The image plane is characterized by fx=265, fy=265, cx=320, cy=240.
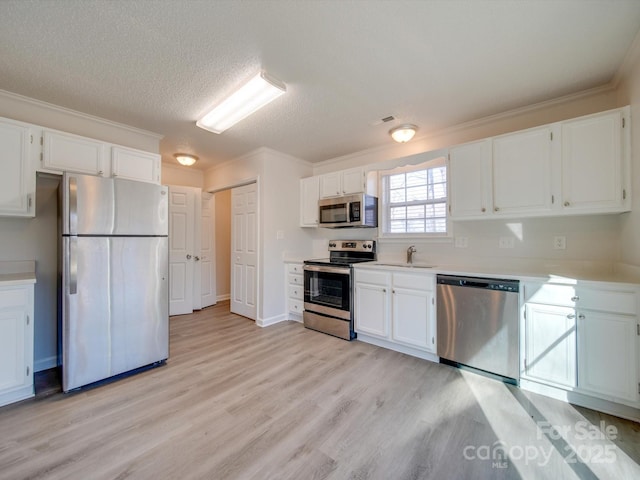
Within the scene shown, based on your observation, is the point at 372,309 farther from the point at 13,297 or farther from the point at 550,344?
the point at 13,297

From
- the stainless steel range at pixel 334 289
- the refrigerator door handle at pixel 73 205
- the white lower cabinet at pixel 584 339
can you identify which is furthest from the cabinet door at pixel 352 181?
the refrigerator door handle at pixel 73 205

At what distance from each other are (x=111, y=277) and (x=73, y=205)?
A: 0.67 m

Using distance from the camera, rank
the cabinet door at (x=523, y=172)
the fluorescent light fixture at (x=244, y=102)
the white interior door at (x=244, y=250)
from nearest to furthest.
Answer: the fluorescent light fixture at (x=244, y=102) → the cabinet door at (x=523, y=172) → the white interior door at (x=244, y=250)

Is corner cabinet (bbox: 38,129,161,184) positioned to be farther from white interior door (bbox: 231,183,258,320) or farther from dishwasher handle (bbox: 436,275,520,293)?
dishwasher handle (bbox: 436,275,520,293)

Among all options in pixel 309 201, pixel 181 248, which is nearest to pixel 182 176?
pixel 181 248

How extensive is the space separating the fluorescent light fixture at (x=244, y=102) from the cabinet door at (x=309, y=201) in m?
1.64

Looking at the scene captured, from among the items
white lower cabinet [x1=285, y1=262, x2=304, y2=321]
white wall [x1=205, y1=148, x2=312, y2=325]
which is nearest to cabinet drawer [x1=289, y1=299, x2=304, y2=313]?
white lower cabinet [x1=285, y1=262, x2=304, y2=321]

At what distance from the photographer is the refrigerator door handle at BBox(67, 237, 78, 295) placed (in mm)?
2189

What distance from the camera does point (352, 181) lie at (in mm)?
3775

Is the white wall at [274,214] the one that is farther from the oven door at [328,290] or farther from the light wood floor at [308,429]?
the light wood floor at [308,429]

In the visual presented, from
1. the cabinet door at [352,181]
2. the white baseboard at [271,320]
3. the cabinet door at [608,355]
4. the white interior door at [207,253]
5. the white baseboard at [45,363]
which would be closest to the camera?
the cabinet door at [608,355]

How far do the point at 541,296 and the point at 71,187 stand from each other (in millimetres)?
3963

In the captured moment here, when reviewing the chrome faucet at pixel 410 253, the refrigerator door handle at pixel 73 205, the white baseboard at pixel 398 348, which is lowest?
the white baseboard at pixel 398 348

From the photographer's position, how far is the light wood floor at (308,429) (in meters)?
1.48
